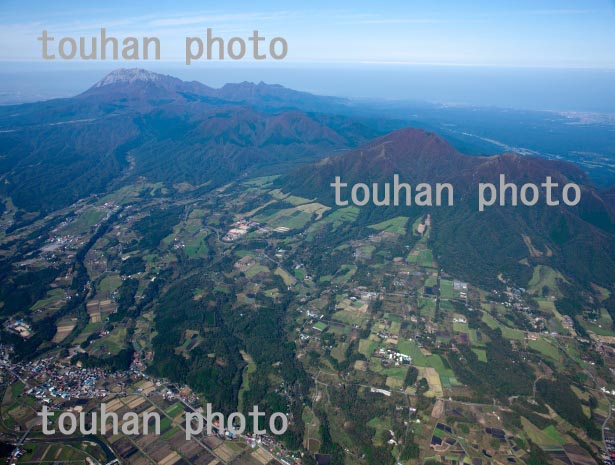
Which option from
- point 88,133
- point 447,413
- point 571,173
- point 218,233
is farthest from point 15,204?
point 571,173

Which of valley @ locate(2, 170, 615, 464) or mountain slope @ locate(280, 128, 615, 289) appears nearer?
valley @ locate(2, 170, 615, 464)

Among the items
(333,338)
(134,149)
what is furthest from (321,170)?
(134,149)

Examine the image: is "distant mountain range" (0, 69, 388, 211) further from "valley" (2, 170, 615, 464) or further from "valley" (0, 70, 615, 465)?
"valley" (2, 170, 615, 464)

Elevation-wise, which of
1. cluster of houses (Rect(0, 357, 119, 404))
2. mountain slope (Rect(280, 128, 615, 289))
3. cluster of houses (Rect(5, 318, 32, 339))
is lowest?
cluster of houses (Rect(0, 357, 119, 404))

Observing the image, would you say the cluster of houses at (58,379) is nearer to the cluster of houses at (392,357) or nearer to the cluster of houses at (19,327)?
the cluster of houses at (19,327)

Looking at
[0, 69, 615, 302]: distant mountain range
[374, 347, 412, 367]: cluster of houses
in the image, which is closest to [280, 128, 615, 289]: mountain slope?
[0, 69, 615, 302]: distant mountain range

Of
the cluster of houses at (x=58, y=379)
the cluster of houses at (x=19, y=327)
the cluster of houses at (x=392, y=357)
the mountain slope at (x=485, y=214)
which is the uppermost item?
the mountain slope at (x=485, y=214)

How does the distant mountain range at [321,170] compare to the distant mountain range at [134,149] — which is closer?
the distant mountain range at [321,170]

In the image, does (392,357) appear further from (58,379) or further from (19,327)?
(19,327)

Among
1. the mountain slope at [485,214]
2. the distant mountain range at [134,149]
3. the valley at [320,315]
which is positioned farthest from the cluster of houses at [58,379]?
the distant mountain range at [134,149]

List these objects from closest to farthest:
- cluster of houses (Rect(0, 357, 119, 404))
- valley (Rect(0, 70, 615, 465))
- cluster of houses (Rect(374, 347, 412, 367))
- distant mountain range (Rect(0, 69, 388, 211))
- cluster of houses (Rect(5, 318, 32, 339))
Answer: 1. valley (Rect(0, 70, 615, 465))
2. cluster of houses (Rect(0, 357, 119, 404))
3. cluster of houses (Rect(374, 347, 412, 367))
4. cluster of houses (Rect(5, 318, 32, 339))
5. distant mountain range (Rect(0, 69, 388, 211))

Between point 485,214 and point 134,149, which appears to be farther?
point 134,149
